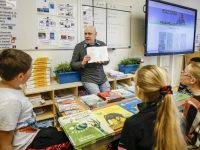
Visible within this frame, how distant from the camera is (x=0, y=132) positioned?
2.93ft

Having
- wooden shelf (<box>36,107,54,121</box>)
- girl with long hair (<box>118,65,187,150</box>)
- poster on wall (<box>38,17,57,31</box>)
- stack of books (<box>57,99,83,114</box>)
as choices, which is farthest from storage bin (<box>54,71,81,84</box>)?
girl with long hair (<box>118,65,187,150</box>)

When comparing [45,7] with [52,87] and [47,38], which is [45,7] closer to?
[47,38]

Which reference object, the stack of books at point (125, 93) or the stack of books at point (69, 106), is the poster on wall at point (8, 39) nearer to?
A: the stack of books at point (69, 106)

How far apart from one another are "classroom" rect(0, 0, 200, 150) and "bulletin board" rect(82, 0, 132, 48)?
2 centimetres

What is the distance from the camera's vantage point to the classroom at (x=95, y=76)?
0.88 metres

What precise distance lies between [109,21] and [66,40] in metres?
0.97

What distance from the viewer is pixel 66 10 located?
2541 millimetres

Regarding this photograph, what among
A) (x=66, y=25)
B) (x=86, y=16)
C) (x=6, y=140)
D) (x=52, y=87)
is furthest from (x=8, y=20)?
(x=6, y=140)

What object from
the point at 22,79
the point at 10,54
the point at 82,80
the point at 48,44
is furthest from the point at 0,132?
the point at 48,44

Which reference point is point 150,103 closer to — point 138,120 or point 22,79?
point 138,120

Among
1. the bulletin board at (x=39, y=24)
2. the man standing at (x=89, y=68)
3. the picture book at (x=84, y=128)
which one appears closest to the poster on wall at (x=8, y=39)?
the bulletin board at (x=39, y=24)

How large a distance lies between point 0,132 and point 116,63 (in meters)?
2.58

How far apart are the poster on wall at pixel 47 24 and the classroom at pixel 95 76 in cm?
1

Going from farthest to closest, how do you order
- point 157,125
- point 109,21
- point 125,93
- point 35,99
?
point 109,21 → point 35,99 → point 125,93 → point 157,125
